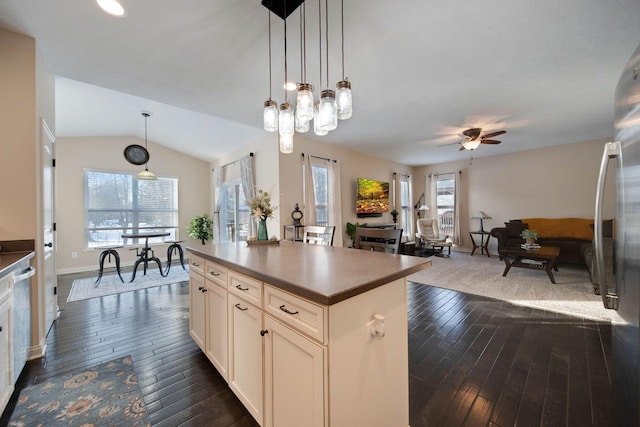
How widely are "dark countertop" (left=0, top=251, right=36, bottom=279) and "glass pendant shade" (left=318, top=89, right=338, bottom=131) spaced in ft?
6.70

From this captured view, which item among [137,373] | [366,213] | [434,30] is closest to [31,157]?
[137,373]

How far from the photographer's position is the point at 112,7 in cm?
174

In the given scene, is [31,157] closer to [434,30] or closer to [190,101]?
[190,101]

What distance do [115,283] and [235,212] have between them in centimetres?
255

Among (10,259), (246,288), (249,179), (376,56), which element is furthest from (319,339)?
(249,179)

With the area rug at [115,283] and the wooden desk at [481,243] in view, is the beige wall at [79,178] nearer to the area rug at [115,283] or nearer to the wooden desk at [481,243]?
the area rug at [115,283]

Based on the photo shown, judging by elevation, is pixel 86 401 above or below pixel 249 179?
below

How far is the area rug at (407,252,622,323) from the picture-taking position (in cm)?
293

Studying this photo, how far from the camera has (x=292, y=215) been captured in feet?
15.1

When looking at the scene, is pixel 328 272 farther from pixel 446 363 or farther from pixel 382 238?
pixel 446 363

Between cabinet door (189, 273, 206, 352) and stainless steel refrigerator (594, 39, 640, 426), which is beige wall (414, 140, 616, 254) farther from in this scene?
cabinet door (189, 273, 206, 352)

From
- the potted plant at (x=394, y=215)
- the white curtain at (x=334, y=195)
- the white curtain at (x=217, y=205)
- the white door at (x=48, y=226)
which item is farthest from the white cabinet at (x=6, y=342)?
the potted plant at (x=394, y=215)

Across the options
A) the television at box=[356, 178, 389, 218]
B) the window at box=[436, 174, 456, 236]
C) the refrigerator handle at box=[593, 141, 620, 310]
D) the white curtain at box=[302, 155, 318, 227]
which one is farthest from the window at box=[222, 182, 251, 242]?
the window at box=[436, 174, 456, 236]

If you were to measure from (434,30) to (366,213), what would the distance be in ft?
14.2
